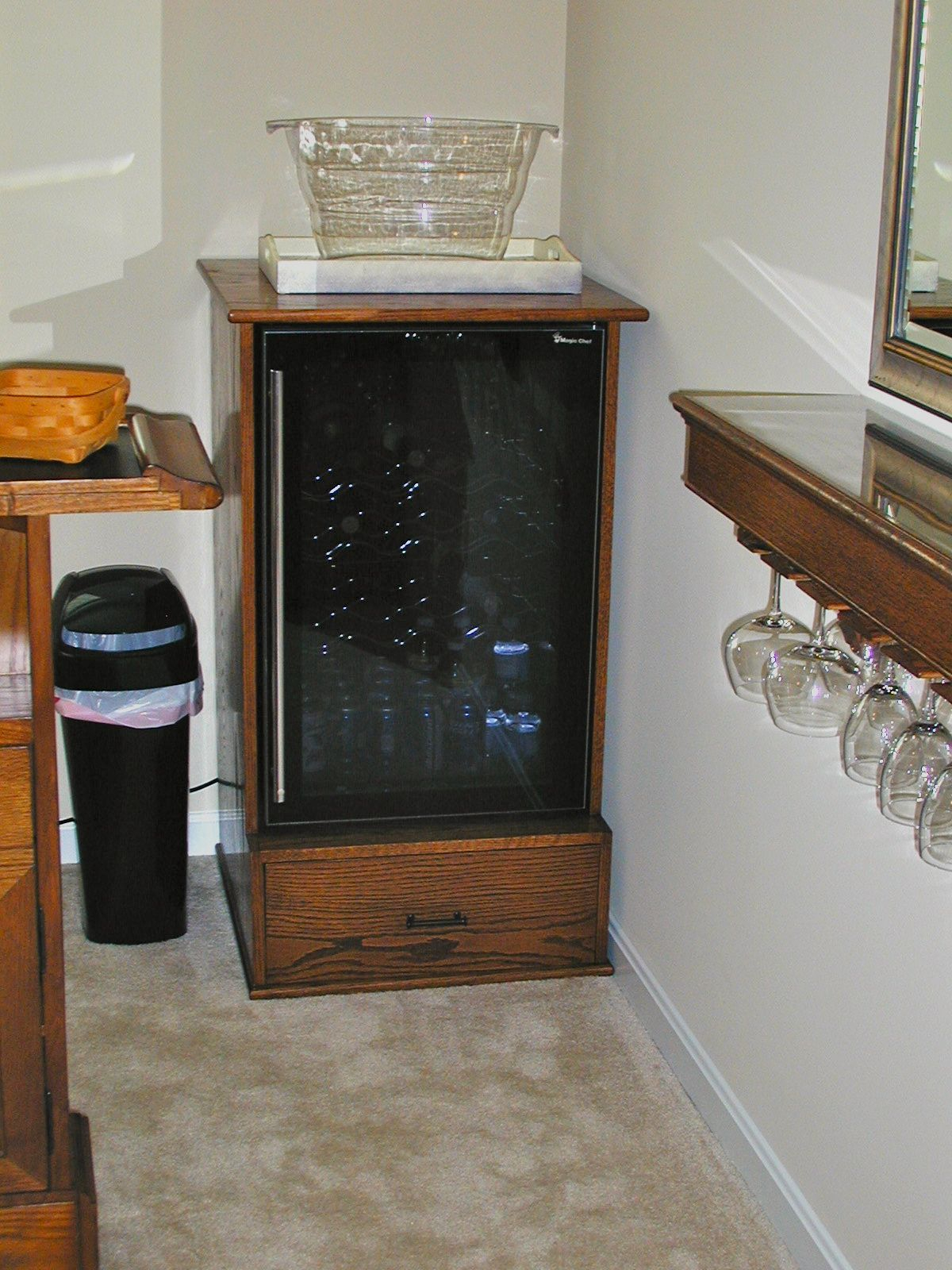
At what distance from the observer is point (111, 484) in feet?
5.23

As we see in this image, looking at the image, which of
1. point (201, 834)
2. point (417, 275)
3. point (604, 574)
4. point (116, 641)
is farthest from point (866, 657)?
point (201, 834)

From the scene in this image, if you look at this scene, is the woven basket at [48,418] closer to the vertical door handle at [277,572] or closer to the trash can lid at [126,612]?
the vertical door handle at [277,572]

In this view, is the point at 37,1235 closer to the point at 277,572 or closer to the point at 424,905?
the point at 424,905

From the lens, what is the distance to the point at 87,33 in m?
2.83

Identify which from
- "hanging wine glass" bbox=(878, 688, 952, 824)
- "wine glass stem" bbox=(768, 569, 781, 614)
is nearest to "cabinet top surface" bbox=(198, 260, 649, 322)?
"wine glass stem" bbox=(768, 569, 781, 614)

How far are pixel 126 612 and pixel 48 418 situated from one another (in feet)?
3.94

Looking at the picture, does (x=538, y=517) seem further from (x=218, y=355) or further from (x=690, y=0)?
(x=690, y=0)

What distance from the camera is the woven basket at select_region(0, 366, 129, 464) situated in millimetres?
1626

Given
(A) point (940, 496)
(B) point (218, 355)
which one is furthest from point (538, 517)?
(A) point (940, 496)

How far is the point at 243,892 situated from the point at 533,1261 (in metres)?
0.97

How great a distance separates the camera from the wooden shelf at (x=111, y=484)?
158cm

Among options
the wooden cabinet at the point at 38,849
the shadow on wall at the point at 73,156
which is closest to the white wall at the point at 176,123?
the shadow on wall at the point at 73,156

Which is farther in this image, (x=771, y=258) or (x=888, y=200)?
(x=771, y=258)

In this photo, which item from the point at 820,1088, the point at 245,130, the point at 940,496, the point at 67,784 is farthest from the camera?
the point at 67,784
